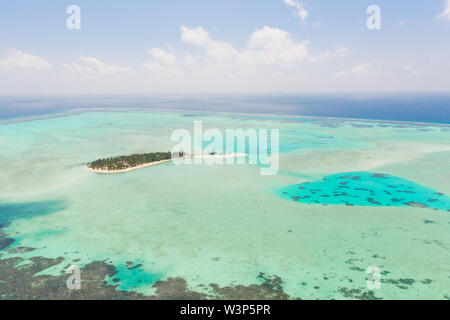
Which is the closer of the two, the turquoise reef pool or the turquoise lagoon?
the turquoise lagoon

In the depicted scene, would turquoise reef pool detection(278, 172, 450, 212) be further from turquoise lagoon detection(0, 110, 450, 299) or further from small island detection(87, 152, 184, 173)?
small island detection(87, 152, 184, 173)

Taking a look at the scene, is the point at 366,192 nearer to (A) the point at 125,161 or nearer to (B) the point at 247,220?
(B) the point at 247,220

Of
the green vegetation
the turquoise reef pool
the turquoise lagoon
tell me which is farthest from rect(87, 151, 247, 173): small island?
the turquoise reef pool

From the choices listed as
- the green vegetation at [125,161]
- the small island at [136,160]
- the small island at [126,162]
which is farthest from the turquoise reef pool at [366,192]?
the green vegetation at [125,161]

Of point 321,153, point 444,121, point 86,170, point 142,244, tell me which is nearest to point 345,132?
point 321,153

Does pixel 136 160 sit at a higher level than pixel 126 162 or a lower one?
higher

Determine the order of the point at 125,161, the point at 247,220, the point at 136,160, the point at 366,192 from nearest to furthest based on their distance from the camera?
the point at 247,220, the point at 366,192, the point at 125,161, the point at 136,160

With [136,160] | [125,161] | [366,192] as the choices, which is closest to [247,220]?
[366,192]
